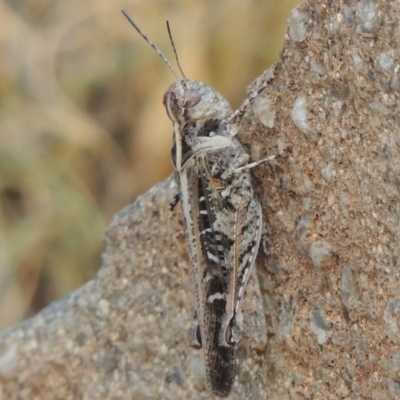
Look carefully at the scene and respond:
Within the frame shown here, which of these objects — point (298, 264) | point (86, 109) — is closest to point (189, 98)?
point (298, 264)

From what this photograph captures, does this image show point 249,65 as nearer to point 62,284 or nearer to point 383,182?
point 62,284

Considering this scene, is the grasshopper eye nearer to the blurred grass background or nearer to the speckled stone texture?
the speckled stone texture

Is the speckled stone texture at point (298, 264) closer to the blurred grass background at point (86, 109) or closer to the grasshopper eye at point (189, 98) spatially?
the grasshopper eye at point (189, 98)

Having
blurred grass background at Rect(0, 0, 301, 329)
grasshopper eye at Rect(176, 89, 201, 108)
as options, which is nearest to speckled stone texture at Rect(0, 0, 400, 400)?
grasshopper eye at Rect(176, 89, 201, 108)

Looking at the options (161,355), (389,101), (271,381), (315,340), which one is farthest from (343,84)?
(161,355)

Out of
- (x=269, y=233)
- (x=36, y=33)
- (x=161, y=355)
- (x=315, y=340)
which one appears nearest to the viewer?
(x=315, y=340)

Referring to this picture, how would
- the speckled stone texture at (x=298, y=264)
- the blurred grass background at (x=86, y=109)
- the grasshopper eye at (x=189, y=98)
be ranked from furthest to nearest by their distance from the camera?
1. the blurred grass background at (x=86, y=109)
2. the grasshopper eye at (x=189, y=98)
3. the speckled stone texture at (x=298, y=264)

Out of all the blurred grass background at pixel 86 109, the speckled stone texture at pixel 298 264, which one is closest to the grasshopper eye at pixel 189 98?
the speckled stone texture at pixel 298 264

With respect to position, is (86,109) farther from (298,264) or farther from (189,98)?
(298,264)
